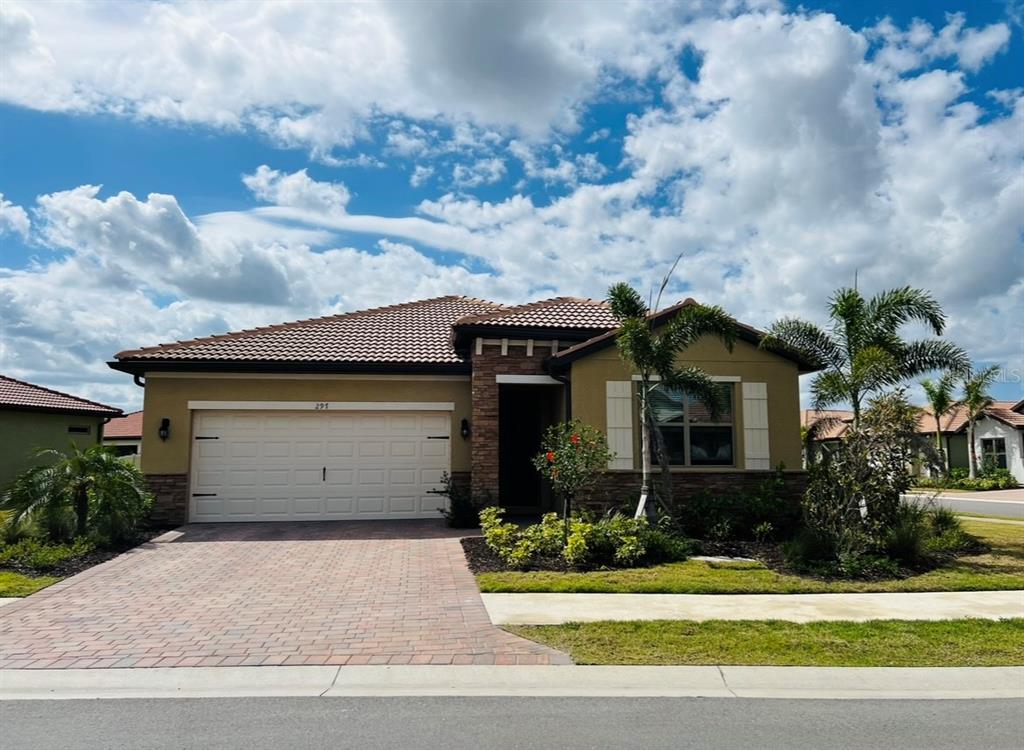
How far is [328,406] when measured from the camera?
15414mm

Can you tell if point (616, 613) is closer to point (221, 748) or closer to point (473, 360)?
point (221, 748)

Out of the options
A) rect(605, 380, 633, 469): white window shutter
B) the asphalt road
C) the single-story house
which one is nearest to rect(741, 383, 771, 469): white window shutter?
rect(605, 380, 633, 469): white window shutter

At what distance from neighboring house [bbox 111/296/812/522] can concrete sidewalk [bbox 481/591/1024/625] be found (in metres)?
4.98

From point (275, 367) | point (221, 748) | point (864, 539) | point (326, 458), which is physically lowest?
point (221, 748)

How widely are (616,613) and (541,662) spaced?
6.08ft

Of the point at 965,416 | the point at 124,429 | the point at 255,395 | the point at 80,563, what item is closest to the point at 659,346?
the point at 255,395

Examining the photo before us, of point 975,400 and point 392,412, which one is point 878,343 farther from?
point 975,400

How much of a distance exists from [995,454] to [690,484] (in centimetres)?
2680

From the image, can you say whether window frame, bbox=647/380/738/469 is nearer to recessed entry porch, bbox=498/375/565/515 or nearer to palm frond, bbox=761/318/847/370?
palm frond, bbox=761/318/847/370

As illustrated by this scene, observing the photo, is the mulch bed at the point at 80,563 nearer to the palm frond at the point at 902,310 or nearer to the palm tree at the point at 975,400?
the palm frond at the point at 902,310

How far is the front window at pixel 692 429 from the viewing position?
1373 cm

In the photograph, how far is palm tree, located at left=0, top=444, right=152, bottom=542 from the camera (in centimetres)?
1170

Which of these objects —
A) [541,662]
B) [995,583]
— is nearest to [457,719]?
[541,662]

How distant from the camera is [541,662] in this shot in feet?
20.3
